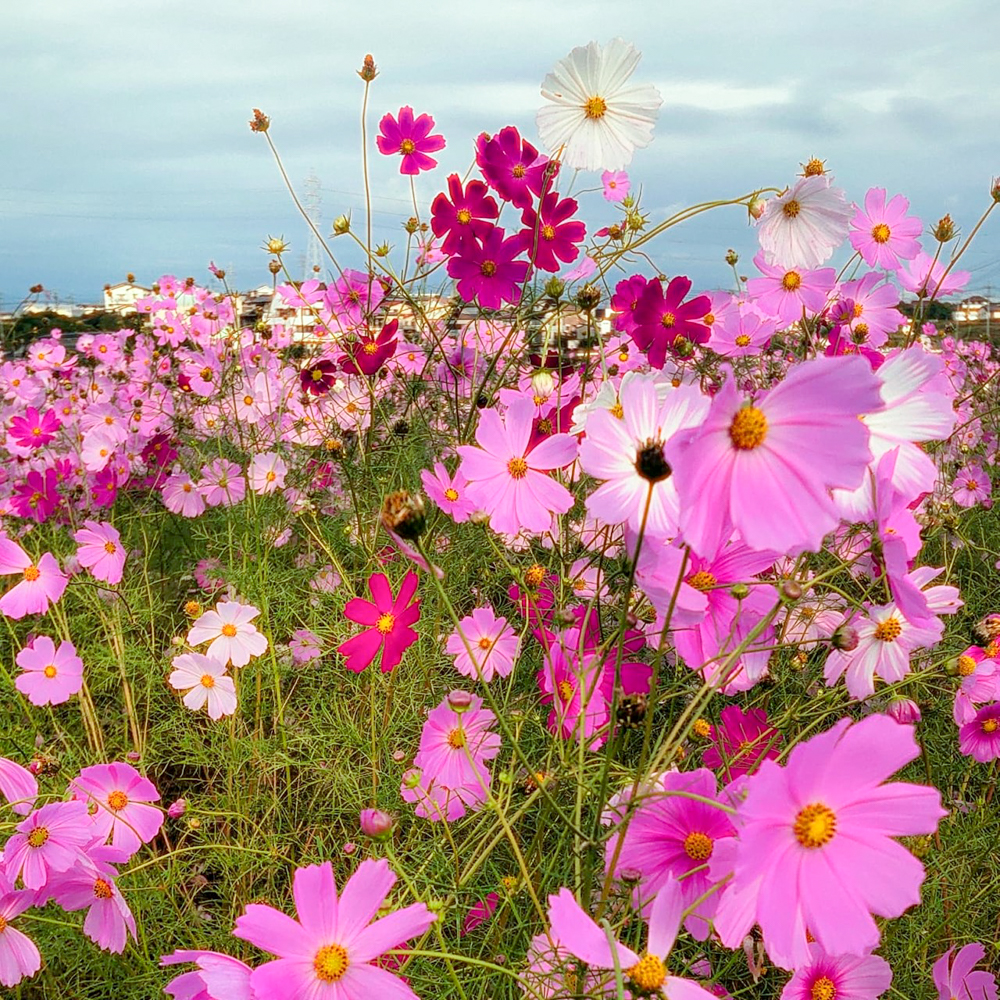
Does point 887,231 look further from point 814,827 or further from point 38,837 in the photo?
point 38,837

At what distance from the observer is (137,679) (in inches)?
54.2

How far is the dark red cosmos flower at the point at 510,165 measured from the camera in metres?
1.04

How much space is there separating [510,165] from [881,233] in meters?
0.48

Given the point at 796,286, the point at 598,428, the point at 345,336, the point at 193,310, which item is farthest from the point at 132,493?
the point at 598,428

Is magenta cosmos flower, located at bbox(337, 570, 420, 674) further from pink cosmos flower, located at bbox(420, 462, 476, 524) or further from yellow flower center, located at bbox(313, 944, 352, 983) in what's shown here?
yellow flower center, located at bbox(313, 944, 352, 983)

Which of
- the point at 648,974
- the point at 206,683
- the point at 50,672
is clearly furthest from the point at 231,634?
the point at 648,974

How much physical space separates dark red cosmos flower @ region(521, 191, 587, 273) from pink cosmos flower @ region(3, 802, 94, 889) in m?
0.78

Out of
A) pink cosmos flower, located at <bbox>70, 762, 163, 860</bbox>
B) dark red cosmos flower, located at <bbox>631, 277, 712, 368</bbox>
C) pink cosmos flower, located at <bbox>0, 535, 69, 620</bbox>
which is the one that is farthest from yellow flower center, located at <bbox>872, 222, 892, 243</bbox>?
pink cosmos flower, located at <bbox>0, 535, 69, 620</bbox>

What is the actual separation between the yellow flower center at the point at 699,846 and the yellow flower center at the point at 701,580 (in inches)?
6.3

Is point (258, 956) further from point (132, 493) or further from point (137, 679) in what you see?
point (132, 493)

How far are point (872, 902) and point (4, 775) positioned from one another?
0.72 m

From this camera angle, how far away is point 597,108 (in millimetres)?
826

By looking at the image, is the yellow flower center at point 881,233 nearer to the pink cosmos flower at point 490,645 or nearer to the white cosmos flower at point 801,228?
the white cosmos flower at point 801,228

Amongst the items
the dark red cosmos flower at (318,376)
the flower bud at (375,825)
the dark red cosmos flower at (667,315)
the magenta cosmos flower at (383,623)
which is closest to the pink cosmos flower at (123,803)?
the magenta cosmos flower at (383,623)
